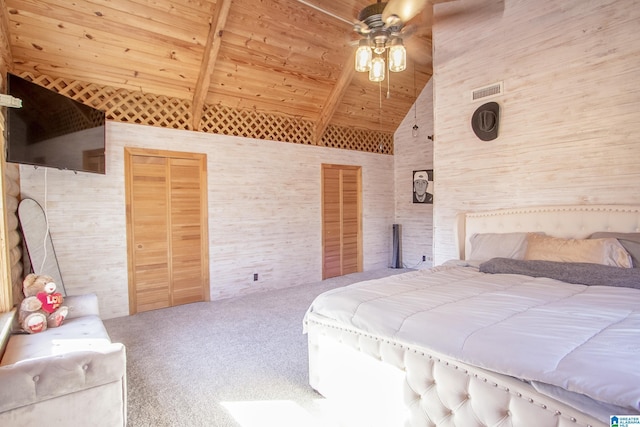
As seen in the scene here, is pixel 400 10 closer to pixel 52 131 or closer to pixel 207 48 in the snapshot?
pixel 207 48

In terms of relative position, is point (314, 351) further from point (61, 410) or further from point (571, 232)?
point (571, 232)

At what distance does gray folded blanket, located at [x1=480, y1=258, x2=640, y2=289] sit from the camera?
2182 mm

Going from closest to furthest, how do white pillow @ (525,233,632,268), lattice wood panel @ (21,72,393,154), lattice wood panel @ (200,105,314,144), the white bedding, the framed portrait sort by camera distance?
the white bedding, white pillow @ (525,233,632,268), lattice wood panel @ (21,72,393,154), lattice wood panel @ (200,105,314,144), the framed portrait

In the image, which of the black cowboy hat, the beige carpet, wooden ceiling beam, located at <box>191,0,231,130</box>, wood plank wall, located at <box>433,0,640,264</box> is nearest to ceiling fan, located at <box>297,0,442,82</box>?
wood plank wall, located at <box>433,0,640,264</box>

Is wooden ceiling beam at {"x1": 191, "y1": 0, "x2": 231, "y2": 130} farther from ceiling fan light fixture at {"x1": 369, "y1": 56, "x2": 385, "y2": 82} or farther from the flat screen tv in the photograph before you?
ceiling fan light fixture at {"x1": 369, "y1": 56, "x2": 385, "y2": 82}

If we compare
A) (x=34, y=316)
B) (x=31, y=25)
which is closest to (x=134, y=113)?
(x=31, y=25)

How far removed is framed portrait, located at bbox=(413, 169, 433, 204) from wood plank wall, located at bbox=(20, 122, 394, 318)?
1.67ft

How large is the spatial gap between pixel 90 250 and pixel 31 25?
2237 mm

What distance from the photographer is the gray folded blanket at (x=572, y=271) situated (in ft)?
7.16

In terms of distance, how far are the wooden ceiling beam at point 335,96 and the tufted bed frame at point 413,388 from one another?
3.54 meters

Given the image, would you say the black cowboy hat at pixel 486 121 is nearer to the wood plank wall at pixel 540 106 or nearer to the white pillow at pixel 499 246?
the wood plank wall at pixel 540 106

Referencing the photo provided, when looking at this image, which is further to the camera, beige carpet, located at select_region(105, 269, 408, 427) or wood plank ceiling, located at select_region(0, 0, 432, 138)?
wood plank ceiling, located at select_region(0, 0, 432, 138)

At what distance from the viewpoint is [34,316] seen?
2.29 metres

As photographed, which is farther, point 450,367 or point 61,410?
point 61,410
